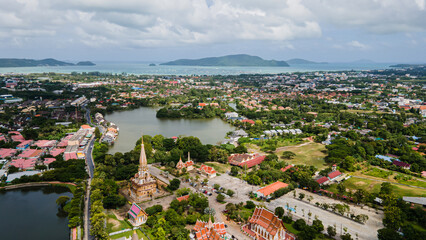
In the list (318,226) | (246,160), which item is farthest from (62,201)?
(318,226)

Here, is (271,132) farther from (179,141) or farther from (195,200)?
(195,200)

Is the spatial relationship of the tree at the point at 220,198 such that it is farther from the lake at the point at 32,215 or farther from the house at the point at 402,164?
the house at the point at 402,164

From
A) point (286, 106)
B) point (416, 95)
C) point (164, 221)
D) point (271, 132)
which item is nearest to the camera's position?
point (164, 221)

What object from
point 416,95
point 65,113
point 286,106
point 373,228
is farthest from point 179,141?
point 416,95

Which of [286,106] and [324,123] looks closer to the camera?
[324,123]

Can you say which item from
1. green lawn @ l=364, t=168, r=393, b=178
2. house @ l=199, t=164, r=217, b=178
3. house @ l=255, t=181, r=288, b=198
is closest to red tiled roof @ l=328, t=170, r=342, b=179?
green lawn @ l=364, t=168, r=393, b=178

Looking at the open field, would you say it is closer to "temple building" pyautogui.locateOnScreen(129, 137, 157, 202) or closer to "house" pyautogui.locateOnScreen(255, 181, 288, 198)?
"house" pyautogui.locateOnScreen(255, 181, 288, 198)
